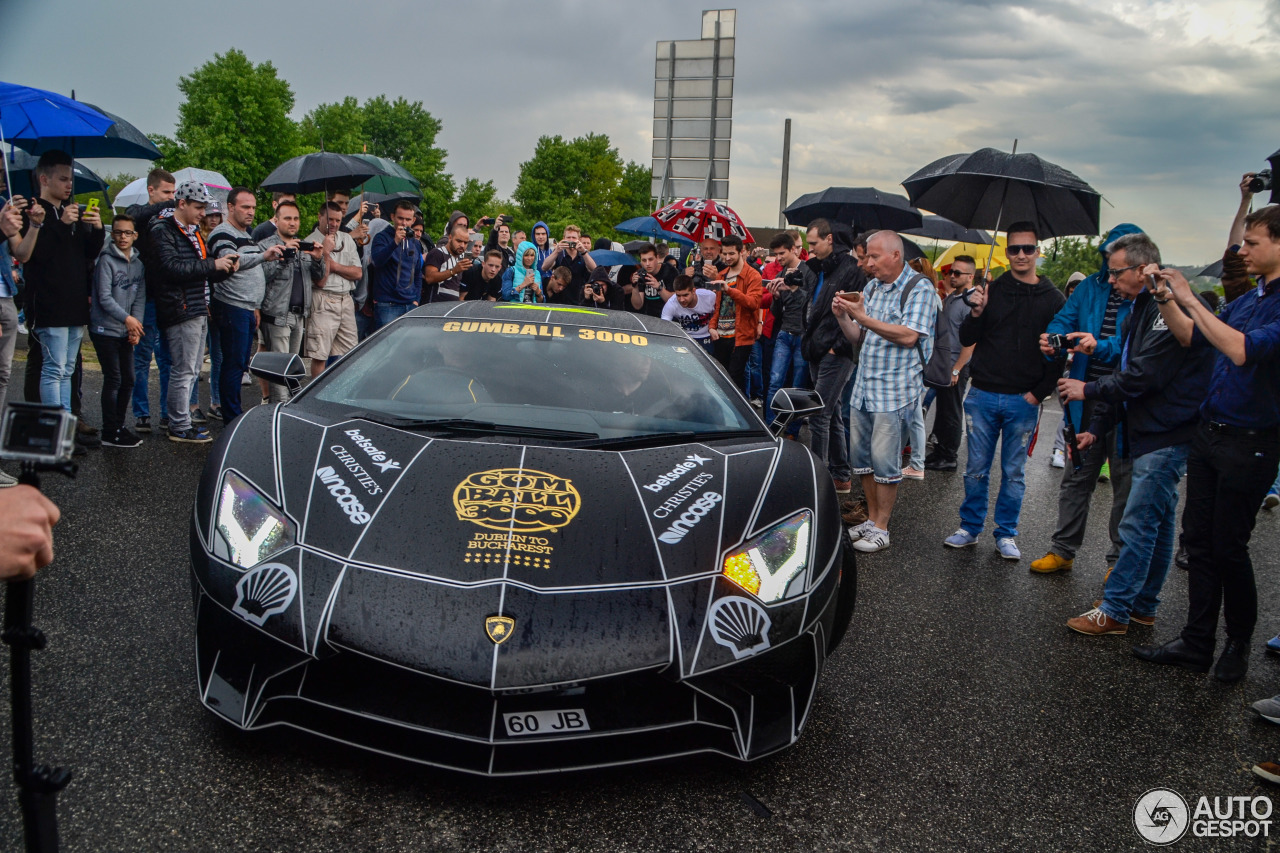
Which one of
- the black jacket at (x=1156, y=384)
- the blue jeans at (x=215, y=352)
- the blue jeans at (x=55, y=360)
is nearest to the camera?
the black jacket at (x=1156, y=384)

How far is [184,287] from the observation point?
6.33m

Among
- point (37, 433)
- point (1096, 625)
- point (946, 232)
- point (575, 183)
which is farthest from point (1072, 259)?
point (37, 433)

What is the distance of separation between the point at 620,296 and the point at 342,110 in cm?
5357

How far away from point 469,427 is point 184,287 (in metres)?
4.49

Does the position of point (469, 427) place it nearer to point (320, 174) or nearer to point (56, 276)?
point (56, 276)

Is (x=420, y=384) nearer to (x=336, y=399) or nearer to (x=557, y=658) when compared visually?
(x=336, y=399)

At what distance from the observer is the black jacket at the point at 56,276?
5.63m

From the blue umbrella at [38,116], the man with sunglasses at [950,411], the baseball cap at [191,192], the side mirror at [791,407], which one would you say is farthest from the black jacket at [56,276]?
the man with sunglasses at [950,411]

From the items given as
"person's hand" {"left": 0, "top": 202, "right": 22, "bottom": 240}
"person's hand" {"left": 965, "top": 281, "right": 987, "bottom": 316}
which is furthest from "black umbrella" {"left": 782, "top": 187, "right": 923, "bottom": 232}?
"person's hand" {"left": 0, "top": 202, "right": 22, "bottom": 240}

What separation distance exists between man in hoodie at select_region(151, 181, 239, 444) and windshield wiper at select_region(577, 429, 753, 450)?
15.3 ft

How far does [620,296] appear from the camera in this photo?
33.2 feet

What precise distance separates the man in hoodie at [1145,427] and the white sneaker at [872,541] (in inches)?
44.2

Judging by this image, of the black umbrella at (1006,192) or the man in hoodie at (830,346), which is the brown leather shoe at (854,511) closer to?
the man in hoodie at (830,346)

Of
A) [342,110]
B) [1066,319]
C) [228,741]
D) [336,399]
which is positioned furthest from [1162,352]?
[342,110]
